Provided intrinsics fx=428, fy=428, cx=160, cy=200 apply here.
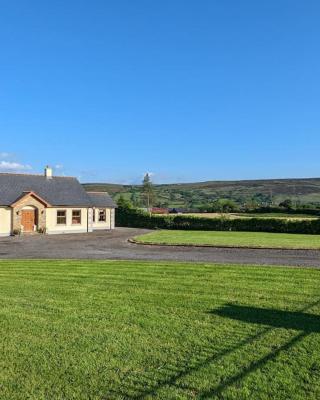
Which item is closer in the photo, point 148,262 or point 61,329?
point 61,329

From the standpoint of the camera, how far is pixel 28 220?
38.7m

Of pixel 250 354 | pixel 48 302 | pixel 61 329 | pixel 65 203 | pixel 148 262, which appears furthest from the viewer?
pixel 65 203

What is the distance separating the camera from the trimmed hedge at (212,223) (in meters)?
40.3

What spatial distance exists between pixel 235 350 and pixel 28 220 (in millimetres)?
33998

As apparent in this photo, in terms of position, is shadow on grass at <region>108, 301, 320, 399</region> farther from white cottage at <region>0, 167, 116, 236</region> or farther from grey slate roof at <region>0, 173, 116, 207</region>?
grey slate roof at <region>0, 173, 116, 207</region>

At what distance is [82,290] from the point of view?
12508 mm

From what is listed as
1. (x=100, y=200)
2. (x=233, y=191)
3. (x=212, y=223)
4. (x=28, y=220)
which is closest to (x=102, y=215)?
(x=100, y=200)

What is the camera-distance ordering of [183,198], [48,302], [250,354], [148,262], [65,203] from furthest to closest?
[183,198] < [65,203] < [148,262] < [48,302] < [250,354]

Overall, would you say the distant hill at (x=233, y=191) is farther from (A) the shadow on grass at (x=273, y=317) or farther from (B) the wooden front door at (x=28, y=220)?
(A) the shadow on grass at (x=273, y=317)

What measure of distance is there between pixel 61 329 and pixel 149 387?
3.19m

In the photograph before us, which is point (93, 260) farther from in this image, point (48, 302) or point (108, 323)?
point (108, 323)

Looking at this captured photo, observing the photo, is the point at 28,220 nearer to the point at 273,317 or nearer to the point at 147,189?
the point at 273,317

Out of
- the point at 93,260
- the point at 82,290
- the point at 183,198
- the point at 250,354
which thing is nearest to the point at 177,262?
the point at 93,260

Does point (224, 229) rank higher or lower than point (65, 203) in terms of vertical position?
lower
